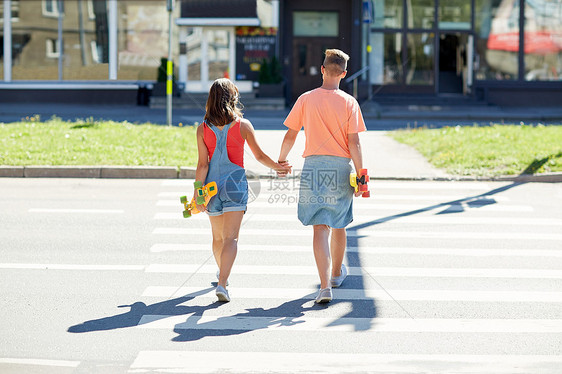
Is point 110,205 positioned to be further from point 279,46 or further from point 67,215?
point 279,46

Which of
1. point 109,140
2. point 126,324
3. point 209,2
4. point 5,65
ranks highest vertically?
point 209,2

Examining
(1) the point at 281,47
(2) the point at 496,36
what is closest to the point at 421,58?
(2) the point at 496,36

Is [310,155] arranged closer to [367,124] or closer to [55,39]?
[367,124]

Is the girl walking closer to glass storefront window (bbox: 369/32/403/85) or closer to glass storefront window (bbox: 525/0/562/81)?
glass storefront window (bbox: 369/32/403/85)

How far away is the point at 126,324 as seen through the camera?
19.5 ft

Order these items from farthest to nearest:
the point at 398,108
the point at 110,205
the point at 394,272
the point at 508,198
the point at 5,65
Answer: the point at 5,65
the point at 398,108
the point at 508,198
the point at 110,205
the point at 394,272

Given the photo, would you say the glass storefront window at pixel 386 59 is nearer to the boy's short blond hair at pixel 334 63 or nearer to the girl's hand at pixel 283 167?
the girl's hand at pixel 283 167

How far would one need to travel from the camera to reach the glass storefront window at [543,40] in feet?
96.0

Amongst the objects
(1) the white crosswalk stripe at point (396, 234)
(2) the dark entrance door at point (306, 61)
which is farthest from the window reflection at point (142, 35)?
(1) the white crosswalk stripe at point (396, 234)

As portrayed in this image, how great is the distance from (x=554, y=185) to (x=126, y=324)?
8922 millimetres

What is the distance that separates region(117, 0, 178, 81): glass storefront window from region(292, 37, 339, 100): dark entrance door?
4454 millimetres

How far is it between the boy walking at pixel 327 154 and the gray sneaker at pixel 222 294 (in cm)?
72

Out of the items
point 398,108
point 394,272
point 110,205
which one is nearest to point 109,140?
point 110,205

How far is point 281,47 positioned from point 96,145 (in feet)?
51.7
